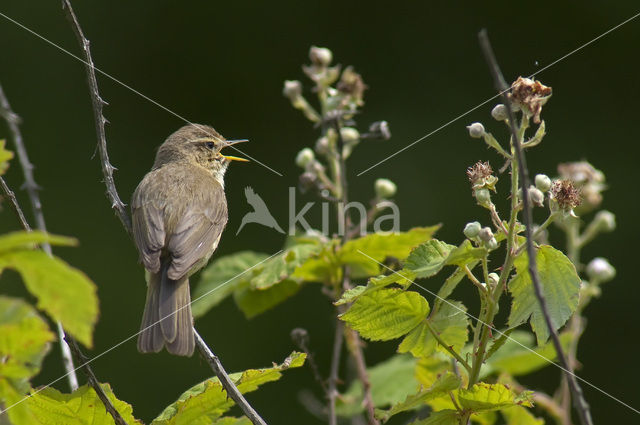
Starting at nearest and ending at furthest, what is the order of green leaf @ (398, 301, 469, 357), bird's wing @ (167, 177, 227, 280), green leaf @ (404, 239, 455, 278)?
green leaf @ (404, 239, 455, 278) → green leaf @ (398, 301, 469, 357) → bird's wing @ (167, 177, 227, 280)

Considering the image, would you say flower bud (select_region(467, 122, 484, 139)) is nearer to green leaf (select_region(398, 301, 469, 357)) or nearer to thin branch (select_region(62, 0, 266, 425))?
green leaf (select_region(398, 301, 469, 357))

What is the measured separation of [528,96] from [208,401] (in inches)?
43.1

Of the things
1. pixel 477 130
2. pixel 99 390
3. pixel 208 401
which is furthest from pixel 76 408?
pixel 477 130

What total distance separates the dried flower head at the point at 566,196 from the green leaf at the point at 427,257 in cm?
29

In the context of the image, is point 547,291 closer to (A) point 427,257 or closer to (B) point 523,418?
(A) point 427,257

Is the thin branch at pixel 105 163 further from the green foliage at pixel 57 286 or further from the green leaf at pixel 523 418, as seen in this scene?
the green leaf at pixel 523 418

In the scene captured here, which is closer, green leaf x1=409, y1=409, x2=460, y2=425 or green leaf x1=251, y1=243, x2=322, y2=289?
green leaf x1=409, y1=409, x2=460, y2=425

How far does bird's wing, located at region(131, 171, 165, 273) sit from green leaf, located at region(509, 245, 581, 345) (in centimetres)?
175

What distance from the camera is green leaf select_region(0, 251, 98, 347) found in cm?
122

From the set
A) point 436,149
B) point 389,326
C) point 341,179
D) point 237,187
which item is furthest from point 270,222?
point 436,149

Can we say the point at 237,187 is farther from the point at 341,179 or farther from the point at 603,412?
the point at 341,179

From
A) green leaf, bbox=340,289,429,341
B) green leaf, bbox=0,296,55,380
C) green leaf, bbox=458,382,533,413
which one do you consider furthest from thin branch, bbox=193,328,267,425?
green leaf, bbox=0,296,55,380

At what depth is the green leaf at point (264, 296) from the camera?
3.23 metres

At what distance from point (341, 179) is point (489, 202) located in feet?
3.85
